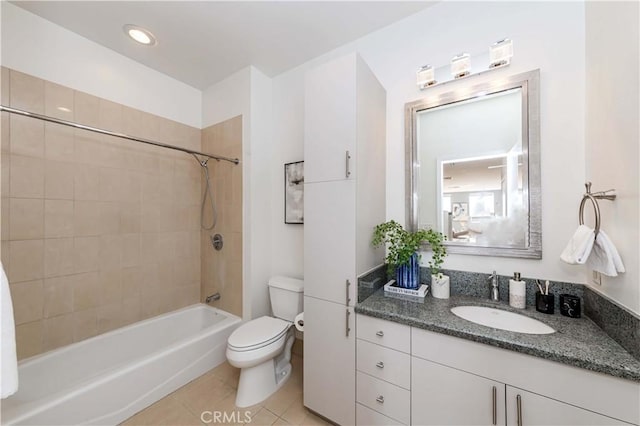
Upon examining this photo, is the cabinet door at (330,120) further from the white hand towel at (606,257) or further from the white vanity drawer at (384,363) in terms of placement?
the white hand towel at (606,257)

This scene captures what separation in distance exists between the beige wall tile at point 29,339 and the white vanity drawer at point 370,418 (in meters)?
2.12

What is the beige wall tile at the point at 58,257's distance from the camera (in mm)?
1637

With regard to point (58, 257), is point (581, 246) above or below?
above

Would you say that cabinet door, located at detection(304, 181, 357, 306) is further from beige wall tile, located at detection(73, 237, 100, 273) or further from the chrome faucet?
beige wall tile, located at detection(73, 237, 100, 273)

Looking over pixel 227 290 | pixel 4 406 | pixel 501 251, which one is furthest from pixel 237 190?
pixel 501 251

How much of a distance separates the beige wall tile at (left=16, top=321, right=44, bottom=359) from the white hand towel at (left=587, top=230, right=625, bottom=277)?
312 centimetres

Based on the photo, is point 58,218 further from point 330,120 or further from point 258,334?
point 330,120

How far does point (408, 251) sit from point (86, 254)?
2.35 metres

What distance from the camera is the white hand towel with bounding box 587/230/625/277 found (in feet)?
2.95

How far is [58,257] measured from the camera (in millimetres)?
1681

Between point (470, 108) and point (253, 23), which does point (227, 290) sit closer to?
point (253, 23)

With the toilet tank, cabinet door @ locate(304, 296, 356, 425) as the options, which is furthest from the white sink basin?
the toilet tank

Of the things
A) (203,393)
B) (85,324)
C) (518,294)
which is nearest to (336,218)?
(518,294)

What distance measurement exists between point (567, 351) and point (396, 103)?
1.56m
